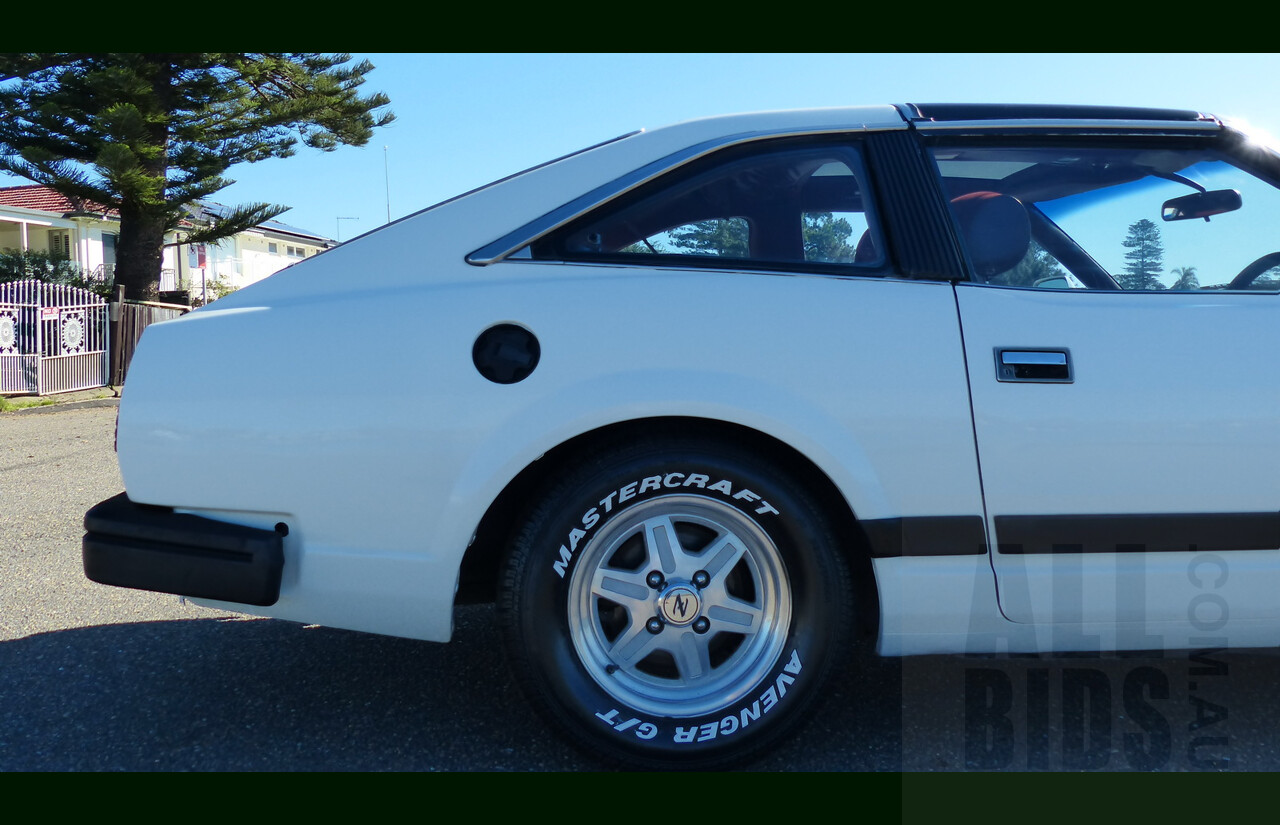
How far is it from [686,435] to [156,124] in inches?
837

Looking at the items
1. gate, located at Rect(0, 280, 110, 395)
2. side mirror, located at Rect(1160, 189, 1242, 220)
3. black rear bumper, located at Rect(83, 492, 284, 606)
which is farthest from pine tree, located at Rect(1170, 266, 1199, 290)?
gate, located at Rect(0, 280, 110, 395)

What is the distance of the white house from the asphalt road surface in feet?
75.8

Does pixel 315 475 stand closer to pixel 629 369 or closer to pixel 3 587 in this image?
pixel 629 369

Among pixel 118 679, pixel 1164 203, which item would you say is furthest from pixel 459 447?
pixel 1164 203

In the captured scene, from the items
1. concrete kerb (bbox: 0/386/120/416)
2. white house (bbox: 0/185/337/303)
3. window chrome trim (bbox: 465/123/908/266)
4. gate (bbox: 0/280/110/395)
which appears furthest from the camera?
white house (bbox: 0/185/337/303)

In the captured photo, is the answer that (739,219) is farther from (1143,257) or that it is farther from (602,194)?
(1143,257)

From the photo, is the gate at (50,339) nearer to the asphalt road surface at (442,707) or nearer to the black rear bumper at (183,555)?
the asphalt road surface at (442,707)

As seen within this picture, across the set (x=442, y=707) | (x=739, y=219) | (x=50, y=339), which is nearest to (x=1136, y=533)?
(x=739, y=219)

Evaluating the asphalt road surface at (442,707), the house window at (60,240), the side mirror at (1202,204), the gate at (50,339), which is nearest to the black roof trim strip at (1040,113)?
the side mirror at (1202,204)

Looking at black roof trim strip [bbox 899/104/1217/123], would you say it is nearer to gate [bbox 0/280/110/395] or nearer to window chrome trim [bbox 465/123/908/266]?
window chrome trim [bbox 465/123/908/266]

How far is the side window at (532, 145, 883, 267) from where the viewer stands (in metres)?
2.42

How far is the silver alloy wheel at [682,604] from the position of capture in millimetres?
2322

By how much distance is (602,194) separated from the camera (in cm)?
244

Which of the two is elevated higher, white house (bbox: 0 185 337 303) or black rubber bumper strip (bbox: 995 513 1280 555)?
white house (bbox: 0 185 337 303)
